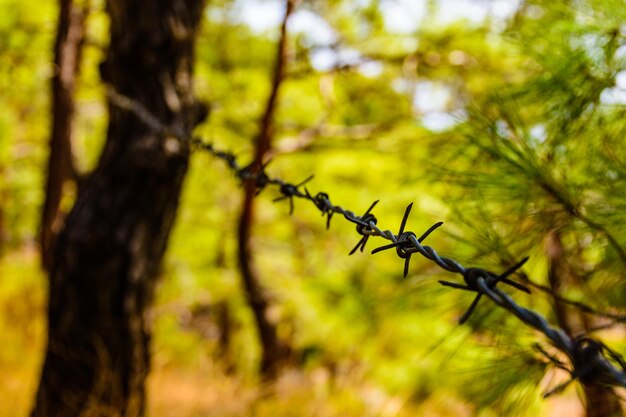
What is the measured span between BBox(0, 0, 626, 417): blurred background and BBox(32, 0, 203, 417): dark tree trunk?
0.49 feet

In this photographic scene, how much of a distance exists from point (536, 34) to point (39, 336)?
2.66 meters

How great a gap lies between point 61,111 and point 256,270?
1286 millimetres

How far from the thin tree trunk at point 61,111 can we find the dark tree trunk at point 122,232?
49.5 inches

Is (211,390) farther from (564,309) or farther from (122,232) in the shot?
(564,309)

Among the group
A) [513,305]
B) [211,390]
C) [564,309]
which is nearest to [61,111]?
[211,390]

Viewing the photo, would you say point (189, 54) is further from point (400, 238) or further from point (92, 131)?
point (92, 131)

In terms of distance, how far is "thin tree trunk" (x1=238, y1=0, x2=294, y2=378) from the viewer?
281 cm

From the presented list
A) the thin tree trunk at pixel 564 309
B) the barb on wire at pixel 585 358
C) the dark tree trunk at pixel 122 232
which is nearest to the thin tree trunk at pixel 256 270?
the dark tree trunk at pixel 122 232

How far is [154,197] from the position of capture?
1.58 meters

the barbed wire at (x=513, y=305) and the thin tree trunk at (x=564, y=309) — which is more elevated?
the thin tree trunk at (x=564, y=309)

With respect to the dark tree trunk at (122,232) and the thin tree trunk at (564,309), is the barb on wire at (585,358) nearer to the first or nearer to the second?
the thin tree trunk at (564,309)

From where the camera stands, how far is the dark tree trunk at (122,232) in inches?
60.6

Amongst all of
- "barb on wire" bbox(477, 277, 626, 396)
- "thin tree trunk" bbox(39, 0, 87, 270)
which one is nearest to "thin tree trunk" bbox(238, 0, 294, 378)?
"thin tree trunk" bbox(39, 0, 87, 270)

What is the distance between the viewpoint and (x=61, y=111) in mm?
2869
